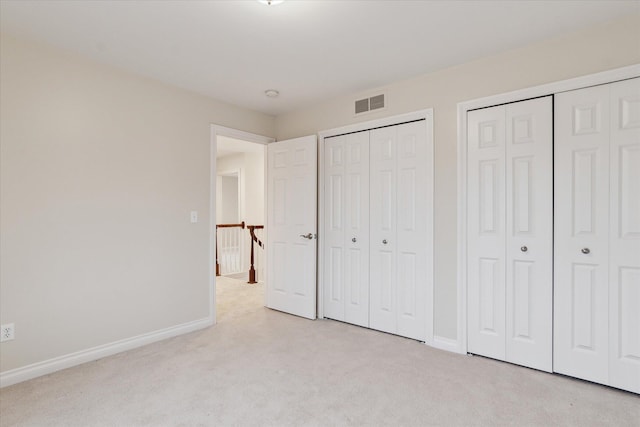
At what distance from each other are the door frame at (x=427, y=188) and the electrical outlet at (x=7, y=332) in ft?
8.64

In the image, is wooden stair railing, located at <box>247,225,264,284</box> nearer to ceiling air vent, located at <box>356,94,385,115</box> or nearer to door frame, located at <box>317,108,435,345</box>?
door frame, located at <box>317,108,435,345</box>

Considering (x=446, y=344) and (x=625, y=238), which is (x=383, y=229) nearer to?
(x=446, y=344)

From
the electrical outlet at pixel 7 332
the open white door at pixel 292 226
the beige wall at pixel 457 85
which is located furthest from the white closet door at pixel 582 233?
the electrical outlet at pixel 7 332

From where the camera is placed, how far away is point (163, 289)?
326 cm

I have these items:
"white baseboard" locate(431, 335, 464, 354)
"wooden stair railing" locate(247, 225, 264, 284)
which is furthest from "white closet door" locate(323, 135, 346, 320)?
"wooden stair railing" locate(247, 225, 264, 284)

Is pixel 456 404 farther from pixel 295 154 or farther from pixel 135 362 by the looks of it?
pixel 295 154

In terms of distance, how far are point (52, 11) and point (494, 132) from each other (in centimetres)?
317

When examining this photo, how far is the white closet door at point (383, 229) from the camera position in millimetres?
3348

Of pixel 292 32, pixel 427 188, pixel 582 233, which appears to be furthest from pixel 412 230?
pixel 292 32

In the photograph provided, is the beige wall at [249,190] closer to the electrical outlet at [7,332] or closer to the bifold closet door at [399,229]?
the bifold closet door at [399,229]

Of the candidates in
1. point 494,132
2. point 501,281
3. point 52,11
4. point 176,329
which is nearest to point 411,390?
point 501,281

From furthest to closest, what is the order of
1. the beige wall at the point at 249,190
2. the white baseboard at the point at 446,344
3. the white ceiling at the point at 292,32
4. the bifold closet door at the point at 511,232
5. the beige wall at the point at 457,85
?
the beige wall at the point at 249,190
the white baseboard at the point at 446,344
the bifold closet door at the point at 511,232
the beige wall at the point at 457,85
the white ceiling at the point at 292,32

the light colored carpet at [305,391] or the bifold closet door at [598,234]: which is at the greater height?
the bifold closet door at [598,234]

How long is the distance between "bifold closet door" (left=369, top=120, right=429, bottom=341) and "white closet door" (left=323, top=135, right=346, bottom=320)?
382mm
